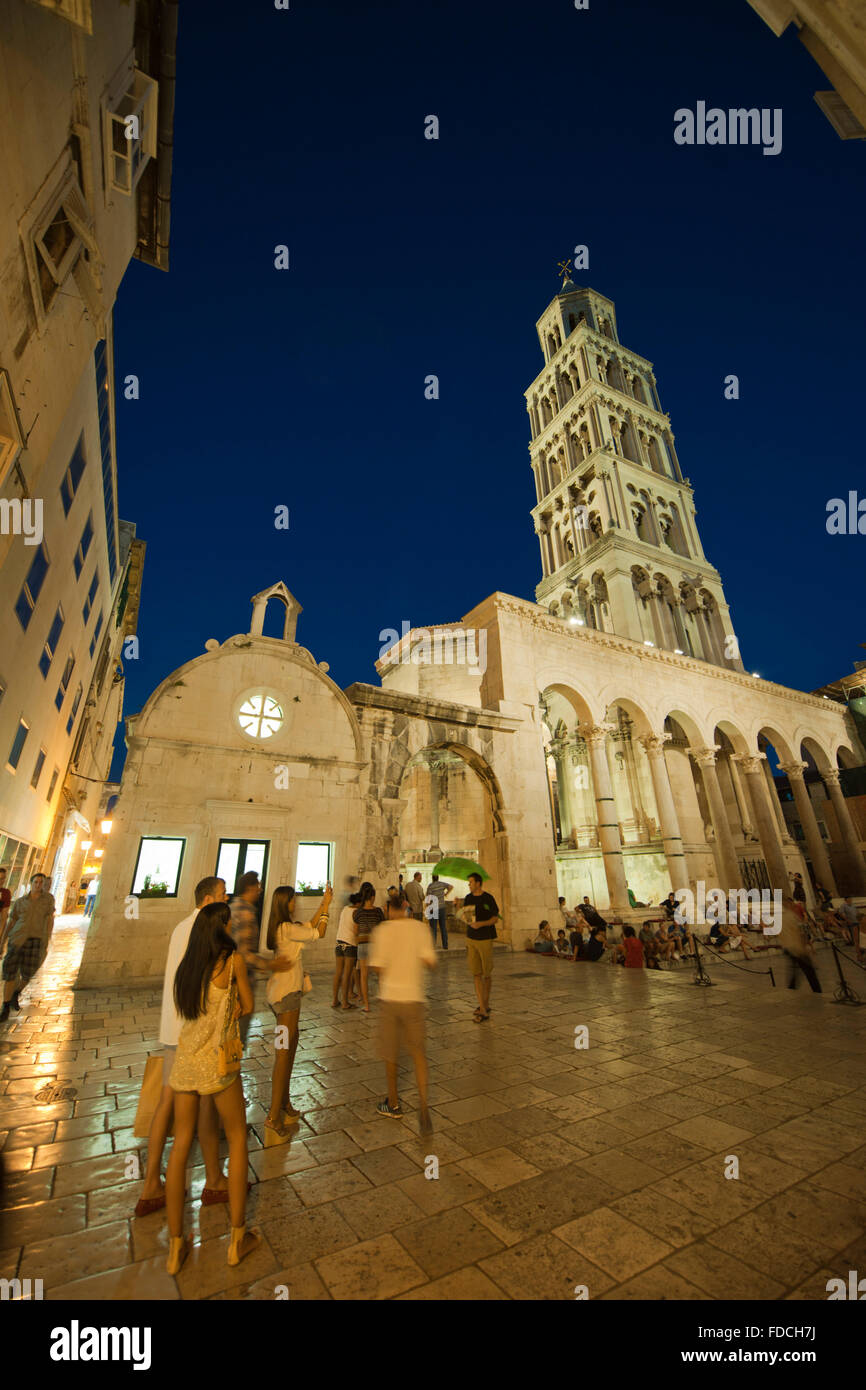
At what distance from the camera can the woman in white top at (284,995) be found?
13.3 ft

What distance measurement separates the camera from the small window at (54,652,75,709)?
52.9ft

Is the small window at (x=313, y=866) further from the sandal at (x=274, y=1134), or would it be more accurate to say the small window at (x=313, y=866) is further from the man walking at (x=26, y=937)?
the sandal at (x=274, y=1134)

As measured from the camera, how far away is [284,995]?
440 centimetres

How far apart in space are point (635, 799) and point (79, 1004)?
22.7 m

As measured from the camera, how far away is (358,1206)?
313 cm

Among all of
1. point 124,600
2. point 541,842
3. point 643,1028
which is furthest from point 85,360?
point 124,600

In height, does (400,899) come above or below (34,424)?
below

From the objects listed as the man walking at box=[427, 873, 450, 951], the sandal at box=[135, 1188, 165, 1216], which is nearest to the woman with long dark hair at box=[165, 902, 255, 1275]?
the sandal at box=[135, 1188, 165, 1216]

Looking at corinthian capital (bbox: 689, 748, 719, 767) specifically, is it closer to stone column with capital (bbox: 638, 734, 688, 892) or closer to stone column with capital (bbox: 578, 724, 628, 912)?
stone column with capital (bbox: 638, 734, 688, 892)

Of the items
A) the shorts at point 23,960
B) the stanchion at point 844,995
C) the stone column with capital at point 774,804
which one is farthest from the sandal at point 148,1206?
the stone column with capital at point 774,804

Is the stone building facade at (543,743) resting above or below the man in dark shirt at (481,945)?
above

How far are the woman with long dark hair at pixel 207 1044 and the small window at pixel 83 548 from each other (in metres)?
16.0

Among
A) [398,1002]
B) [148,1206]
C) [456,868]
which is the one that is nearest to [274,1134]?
[148,1206]

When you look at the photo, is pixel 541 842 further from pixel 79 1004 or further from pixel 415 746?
pixel 79 1004
